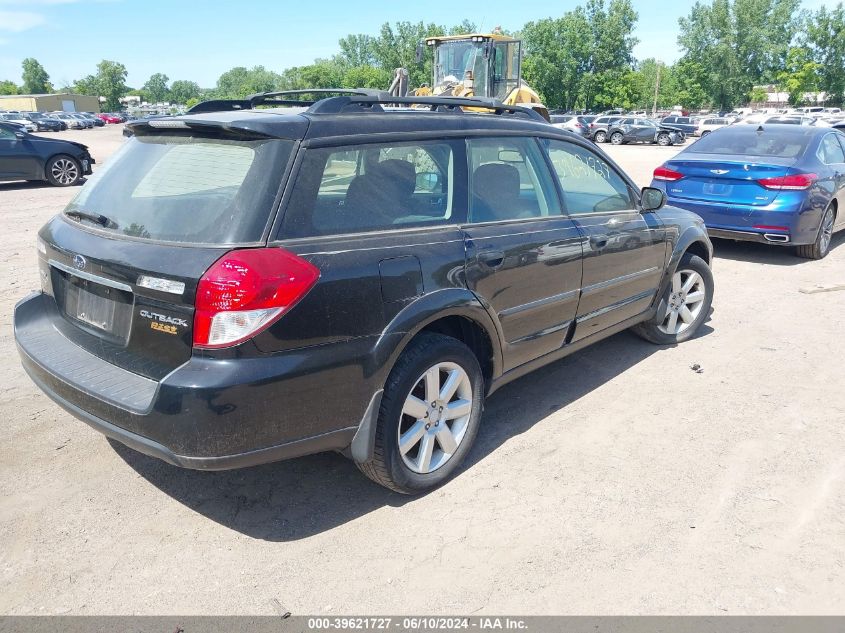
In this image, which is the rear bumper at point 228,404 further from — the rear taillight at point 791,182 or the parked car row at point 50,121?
the parked car row at point 50,121

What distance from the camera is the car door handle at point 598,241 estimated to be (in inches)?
164

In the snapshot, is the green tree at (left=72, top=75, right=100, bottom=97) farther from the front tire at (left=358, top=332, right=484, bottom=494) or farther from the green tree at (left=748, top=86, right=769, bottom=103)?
the front tire at (left=358, top=332, right=484, bottom=494)

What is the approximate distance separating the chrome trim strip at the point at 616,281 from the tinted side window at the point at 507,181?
54 centimetres

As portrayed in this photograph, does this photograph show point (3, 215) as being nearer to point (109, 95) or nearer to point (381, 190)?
point (381, 190)

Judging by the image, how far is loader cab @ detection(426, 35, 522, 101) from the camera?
61.8ft

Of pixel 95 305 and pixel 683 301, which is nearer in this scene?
pixel 95 305

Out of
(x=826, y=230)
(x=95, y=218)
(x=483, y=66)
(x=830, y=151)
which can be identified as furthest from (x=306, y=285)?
(x=483, y=66)

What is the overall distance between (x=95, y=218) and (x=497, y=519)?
2317 millimetres

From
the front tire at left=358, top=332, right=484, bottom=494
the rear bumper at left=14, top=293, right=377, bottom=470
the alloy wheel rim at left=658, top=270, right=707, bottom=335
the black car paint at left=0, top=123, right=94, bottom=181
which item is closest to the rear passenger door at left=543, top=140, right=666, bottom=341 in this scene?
the alloy wheel rim at left=658, top=270, right=707, bottom=335

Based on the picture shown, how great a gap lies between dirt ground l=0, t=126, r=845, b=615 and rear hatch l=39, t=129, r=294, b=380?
80 cm

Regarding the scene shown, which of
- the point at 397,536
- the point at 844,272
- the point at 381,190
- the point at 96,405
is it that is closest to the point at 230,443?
the point at 96,405

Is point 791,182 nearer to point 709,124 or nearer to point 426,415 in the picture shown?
point 426,415

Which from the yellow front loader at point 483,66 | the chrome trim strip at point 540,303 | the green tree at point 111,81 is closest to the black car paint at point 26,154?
the yellow front loader at point 483,66

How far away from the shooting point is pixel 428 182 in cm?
341
